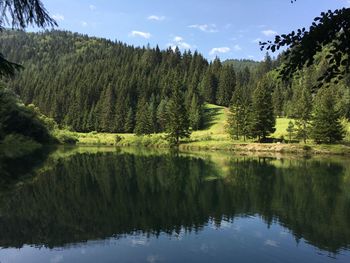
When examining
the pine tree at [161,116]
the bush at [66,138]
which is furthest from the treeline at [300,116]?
the bush at [66,138]

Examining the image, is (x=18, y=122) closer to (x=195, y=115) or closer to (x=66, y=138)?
(x=66, y=138)

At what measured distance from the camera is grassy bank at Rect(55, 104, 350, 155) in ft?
279

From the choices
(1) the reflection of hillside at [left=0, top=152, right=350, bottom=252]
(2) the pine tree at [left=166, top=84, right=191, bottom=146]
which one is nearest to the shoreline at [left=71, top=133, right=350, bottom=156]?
(2) the pine tree at [left=166, top=84, right=191, bottom=146]

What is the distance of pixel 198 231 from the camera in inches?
963

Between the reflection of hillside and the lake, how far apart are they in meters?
0.07

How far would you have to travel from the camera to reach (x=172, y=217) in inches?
1093

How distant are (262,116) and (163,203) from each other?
6572cm

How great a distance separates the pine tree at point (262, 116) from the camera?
93.8 m

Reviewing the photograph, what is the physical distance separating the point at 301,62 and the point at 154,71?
602 feet

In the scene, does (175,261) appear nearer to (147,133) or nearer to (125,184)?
(125,184)

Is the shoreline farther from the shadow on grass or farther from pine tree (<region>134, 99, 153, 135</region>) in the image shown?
the shadow on grass

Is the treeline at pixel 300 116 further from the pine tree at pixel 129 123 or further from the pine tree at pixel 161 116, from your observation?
the pine tree at pixel 129 123

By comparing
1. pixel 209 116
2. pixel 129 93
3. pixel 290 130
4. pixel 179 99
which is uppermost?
pixel 129 93

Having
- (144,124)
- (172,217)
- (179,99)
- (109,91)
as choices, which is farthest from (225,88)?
(172,217)
